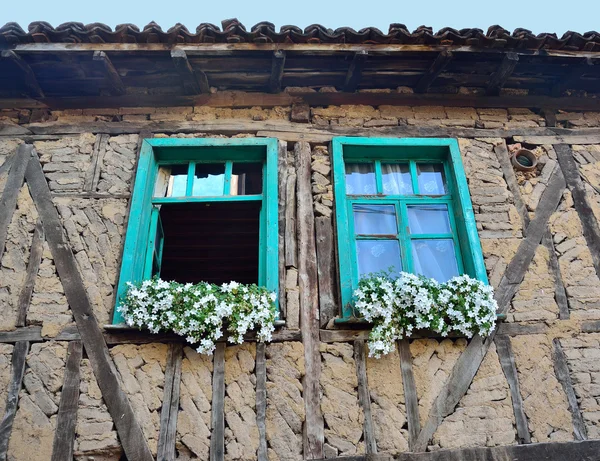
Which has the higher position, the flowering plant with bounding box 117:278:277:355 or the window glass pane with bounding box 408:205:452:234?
the window glass pane with bounding box 408:205:452:234

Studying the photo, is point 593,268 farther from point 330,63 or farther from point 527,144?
point 330,63

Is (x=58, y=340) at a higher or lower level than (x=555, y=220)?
lower

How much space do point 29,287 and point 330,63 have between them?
318 cm

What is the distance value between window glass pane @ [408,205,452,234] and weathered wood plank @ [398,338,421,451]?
43.0 inches

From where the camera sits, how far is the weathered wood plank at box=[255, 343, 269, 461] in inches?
143

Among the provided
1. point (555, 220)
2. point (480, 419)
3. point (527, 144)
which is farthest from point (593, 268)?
point (480, 419)

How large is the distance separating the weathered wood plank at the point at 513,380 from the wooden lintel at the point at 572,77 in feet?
8.94

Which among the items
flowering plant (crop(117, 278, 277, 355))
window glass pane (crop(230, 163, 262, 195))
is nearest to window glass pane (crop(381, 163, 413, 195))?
window glass pane (crop(230, 163, 262, 195))

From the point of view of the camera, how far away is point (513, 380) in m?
3.94

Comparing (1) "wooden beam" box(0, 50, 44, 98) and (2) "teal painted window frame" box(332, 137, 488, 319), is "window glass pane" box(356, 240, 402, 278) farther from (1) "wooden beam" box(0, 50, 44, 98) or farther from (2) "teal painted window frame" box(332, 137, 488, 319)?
(1) "wooden beam" box(0, 50, 44, 98)

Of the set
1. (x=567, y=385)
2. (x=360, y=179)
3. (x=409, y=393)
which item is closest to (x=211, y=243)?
(x=360, y=179)

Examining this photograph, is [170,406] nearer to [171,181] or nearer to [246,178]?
[171,181]

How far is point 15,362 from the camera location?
151 inches

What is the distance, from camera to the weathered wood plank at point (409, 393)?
375 cm
